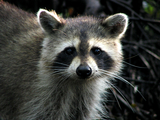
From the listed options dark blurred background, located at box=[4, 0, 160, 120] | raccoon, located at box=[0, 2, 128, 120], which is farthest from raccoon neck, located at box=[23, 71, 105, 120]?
dark blurred background, located at box=[4, 0, 160, 120]

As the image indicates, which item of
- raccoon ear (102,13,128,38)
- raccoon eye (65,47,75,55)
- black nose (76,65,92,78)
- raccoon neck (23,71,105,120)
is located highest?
raccoon ear (102,13,128,38)

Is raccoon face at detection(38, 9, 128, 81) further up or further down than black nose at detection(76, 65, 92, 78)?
further up

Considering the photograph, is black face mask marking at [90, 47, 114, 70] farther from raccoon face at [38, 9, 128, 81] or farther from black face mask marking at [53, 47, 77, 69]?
black face mask marking at [53, 47, 77, 69]

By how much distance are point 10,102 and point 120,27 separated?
2.15 metres

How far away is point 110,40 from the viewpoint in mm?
3383

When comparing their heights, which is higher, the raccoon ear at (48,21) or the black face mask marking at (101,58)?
the raccoon ear at (48,21)

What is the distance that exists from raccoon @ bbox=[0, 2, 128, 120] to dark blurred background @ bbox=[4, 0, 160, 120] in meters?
1.21

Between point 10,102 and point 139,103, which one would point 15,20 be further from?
point 139,103

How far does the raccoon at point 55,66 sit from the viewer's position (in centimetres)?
310

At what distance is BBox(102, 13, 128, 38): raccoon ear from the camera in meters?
3.29

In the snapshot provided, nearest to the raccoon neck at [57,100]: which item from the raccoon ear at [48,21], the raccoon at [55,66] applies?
the raccoon at [55,66]

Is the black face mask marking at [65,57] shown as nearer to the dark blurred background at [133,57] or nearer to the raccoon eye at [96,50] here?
the raccoon eye at [96,50]

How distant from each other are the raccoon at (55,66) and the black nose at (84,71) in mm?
309

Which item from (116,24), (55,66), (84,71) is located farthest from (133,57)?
(84,71)
